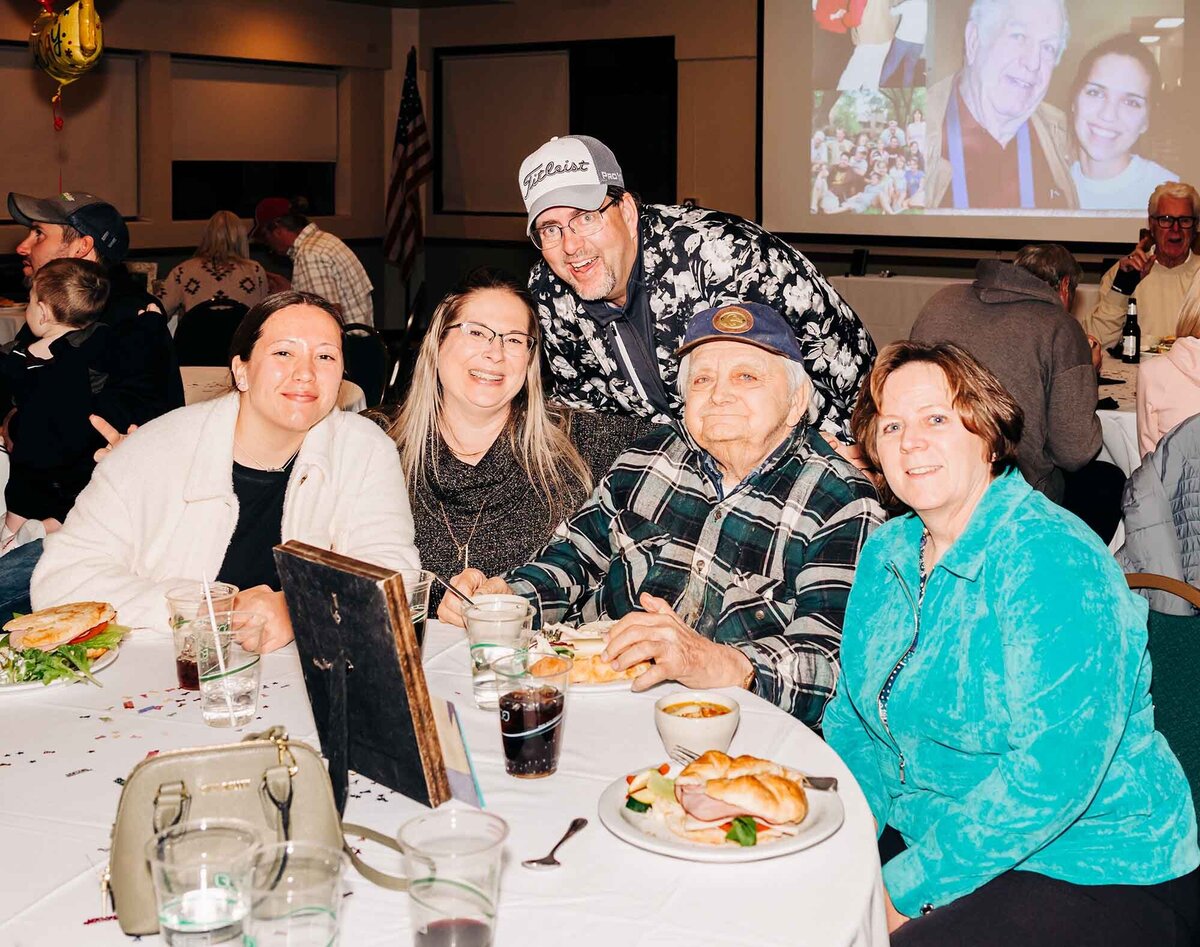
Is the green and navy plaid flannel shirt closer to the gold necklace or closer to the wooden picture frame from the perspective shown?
the gold necklace

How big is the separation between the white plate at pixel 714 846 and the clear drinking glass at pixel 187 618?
29.5 inches

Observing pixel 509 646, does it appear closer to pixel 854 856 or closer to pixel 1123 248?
pixel 854 856

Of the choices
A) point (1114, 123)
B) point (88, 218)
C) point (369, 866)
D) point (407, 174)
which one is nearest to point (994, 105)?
point (1114, 123)

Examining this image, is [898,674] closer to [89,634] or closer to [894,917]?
[894,917]

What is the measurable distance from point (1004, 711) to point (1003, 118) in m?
8.56

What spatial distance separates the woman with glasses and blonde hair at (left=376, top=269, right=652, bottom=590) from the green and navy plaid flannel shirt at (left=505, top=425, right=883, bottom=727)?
0.95ft

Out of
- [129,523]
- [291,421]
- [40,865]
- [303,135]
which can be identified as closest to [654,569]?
[291,421]

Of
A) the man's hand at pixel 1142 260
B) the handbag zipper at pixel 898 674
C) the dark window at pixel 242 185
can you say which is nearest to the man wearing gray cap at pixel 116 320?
the handbag zipper at pixel 898 674

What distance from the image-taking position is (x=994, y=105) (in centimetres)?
952

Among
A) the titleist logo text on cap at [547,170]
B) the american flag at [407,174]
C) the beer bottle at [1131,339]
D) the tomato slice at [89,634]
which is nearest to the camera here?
the tomato slice at [89,634]

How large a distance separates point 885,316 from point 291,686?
8209 mm

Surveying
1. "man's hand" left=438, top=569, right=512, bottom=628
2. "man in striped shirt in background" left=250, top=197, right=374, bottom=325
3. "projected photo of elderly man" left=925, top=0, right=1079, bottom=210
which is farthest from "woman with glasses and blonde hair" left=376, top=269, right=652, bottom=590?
"projected photo of elderly man" left=925, top=0, right=1079, bottom=210

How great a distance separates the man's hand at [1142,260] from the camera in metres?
6.47

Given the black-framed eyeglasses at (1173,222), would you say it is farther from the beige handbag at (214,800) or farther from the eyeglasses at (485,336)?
the beige handbag at (214,800)
